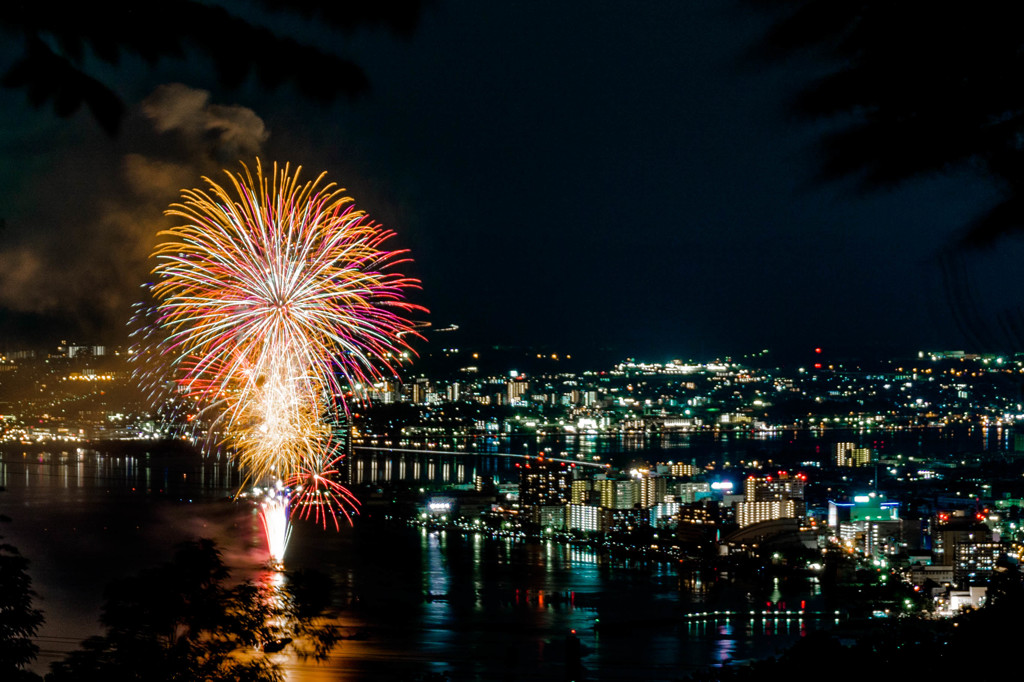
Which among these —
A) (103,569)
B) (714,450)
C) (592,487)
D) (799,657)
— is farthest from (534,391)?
(799,657)

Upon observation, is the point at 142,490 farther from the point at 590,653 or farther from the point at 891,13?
the point at 891,13

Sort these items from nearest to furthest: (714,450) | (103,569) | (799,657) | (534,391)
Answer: (799,657) → (103,569) → (714,450) → (534,391)

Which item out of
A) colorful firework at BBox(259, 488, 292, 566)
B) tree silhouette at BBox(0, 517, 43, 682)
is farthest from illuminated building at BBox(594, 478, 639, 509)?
tree silhouette at BBox(0, 517, 43, 682)

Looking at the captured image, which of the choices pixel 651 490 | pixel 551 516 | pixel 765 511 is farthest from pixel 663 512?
pixel 551 516

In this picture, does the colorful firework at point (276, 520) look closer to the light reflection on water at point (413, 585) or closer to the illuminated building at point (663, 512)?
the light reflection on water at point (413, 585)

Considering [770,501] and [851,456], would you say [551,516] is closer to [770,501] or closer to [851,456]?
[770,501]

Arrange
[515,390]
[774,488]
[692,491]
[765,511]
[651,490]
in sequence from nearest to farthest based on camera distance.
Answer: [765,511] < [774,488] < [651,490] < [692,491] < [515,390]

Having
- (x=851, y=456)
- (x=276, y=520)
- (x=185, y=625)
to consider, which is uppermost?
(x=185, y=625)

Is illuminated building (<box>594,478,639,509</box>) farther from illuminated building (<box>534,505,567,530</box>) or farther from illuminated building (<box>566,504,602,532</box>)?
illuminated building (<box>534,505,567,530</box>)
